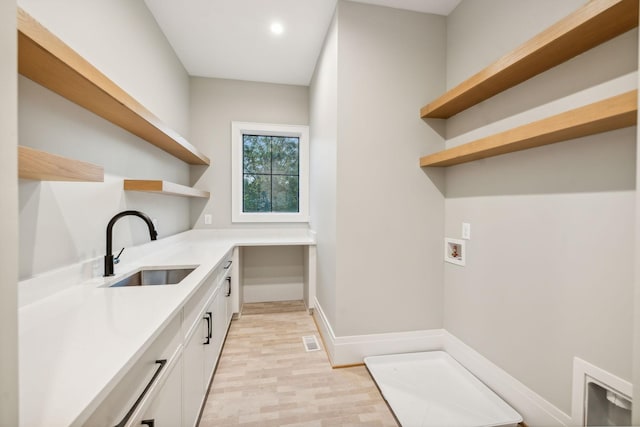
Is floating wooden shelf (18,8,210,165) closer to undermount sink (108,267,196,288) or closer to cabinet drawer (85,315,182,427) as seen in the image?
undermount sink (108,267,196,288)

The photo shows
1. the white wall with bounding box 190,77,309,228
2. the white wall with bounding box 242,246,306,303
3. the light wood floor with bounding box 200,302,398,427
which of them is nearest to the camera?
the light wood floor with bounding box 200,302,398,427

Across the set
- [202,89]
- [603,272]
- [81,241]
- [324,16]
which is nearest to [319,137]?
[324,16]

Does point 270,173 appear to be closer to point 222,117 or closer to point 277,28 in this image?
point 222,117

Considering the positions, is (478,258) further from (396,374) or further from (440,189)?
(396,374)

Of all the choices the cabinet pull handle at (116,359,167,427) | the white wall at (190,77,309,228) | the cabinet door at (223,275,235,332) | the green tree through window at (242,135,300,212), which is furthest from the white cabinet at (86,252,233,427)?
the green tree through window at (242,135,300,212)

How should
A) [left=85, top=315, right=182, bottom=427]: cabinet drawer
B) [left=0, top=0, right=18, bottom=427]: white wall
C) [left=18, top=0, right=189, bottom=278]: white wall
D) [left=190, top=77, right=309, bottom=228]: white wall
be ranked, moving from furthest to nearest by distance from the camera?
[left=190, top=77, right=309, bottom=228]: white wall → [left=18, top=0, right=189, bottom=278]: white wall → [left=85, top=315, right=182, bottom=427]: cabinet drawer → [left=0, top=0, right=18, bottom=427]: white wall

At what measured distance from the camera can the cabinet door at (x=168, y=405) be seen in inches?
36.2

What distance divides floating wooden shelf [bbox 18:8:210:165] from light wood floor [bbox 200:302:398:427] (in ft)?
5.98

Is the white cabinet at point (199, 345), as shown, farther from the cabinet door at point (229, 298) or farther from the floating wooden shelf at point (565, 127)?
the floating wooden shelf at point (565, 127)

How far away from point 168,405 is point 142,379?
0.31 m

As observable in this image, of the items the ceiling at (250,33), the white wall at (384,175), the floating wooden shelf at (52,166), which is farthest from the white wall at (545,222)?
the floating wooden shelf at (52,166)

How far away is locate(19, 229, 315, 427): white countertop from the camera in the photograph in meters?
0.56

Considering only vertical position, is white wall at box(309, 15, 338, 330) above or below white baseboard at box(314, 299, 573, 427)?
above

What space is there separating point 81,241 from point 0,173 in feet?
4.14
